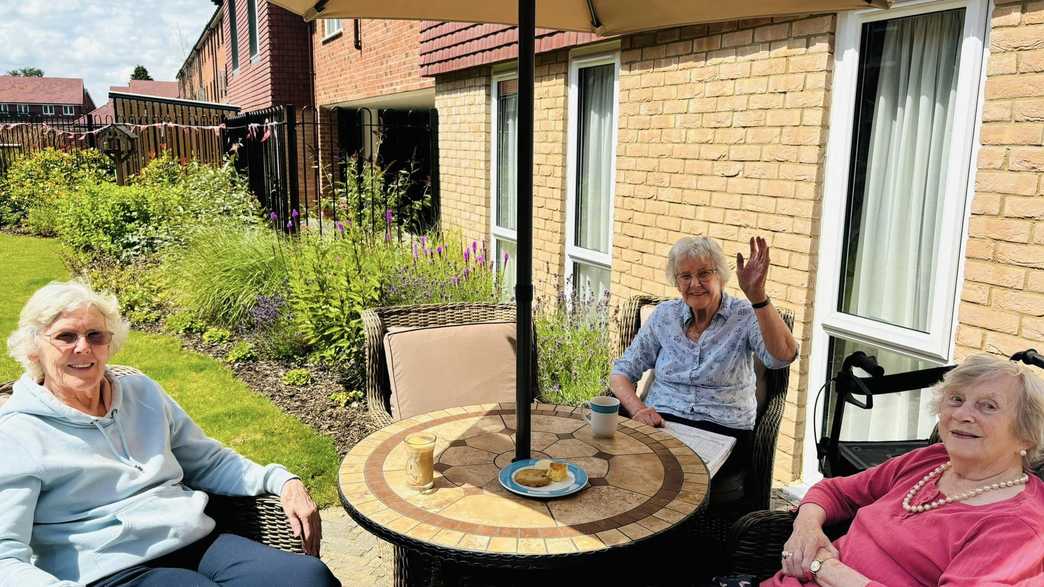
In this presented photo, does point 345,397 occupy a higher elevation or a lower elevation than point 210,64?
lower

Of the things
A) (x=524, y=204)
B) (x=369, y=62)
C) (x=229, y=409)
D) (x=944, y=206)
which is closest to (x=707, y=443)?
(x=524, y=204)

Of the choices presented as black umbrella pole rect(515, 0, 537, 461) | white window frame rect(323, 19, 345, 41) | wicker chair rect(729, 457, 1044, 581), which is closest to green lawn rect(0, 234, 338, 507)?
black umbrella pole rect(515, 0, 537, 461)

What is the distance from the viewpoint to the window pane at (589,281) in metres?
5.85

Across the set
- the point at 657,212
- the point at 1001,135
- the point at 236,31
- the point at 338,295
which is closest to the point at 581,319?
the point at 657,212

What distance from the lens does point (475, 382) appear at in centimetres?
343

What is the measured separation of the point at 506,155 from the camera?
7.15 metres

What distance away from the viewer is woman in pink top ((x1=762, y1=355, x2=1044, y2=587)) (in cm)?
164

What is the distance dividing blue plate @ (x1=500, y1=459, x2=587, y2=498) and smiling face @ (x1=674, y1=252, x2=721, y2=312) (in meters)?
1.09

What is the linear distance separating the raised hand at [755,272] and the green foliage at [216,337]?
5.05m

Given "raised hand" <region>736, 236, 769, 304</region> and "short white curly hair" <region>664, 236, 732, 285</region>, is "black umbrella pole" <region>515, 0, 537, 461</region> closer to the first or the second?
"raised hand" <region>736, 236, 769, 304</region>

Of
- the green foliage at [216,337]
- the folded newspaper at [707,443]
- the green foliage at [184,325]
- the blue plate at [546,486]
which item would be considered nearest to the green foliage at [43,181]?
the green foliage at [184,325]

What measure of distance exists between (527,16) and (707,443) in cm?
172

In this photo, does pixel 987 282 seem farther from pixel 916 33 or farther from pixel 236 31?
pixel 236 31

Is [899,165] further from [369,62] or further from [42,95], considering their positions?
[42,95]
